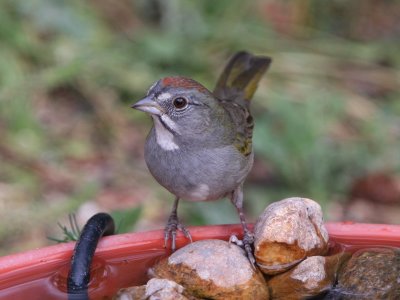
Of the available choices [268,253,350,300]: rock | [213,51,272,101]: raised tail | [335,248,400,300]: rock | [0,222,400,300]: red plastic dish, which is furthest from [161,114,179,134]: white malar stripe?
[213,51,272,101]: raised tail

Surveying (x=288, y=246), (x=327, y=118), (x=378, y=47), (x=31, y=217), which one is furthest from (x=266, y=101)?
(x=288, y=246)

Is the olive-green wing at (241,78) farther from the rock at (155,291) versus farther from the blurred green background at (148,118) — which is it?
the rock at (155,291)

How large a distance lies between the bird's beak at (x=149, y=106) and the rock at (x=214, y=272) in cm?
71

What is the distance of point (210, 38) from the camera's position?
7.20 m

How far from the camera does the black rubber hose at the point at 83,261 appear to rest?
262cm

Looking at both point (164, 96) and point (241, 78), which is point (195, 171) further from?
point (241, 78)

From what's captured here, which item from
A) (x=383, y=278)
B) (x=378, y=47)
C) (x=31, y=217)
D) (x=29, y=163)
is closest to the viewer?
(x=383, y=278)

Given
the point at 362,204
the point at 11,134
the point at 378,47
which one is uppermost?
the point at 378,47

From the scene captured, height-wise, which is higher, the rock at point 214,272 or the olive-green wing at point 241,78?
the olive-green wing at point 241,78

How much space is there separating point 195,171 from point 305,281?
0.82 m

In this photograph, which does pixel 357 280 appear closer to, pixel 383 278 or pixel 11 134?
pixel 383 278

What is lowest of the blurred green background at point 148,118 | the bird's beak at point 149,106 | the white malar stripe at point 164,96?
the blurred green background at point 148,118

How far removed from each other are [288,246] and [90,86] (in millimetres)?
4108

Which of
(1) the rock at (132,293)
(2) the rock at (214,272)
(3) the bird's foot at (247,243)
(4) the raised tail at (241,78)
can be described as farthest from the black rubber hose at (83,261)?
(4) the raised tail at (241,78)
